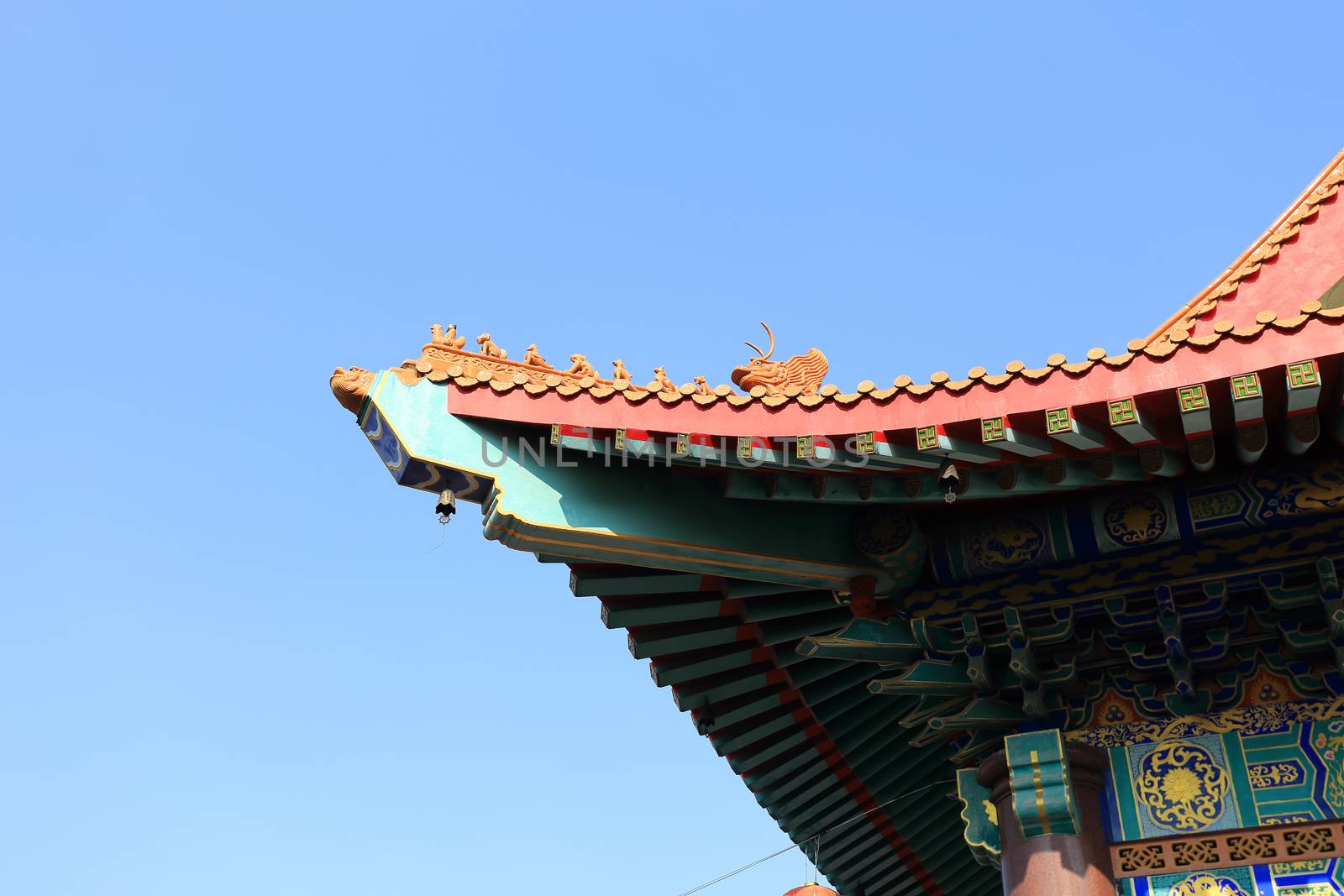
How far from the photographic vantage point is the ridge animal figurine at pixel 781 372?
652cm

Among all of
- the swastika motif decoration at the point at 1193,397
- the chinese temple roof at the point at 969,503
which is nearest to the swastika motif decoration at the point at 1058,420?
the chinese temple roof at the point at 969,503

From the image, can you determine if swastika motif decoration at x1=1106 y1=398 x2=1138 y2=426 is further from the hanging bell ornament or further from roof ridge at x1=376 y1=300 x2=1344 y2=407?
the hanging bell ornament

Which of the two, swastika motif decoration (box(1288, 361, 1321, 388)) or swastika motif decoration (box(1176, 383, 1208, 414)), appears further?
swastika motif decoration (box(1176, 383, 1208, 414))

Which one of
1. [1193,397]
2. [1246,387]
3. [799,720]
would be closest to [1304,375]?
[1246,387]

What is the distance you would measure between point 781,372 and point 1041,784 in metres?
2.09

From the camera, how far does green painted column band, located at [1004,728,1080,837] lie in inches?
233

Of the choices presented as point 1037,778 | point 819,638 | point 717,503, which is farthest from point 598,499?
point 1037,778

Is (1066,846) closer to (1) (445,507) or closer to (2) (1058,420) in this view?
(2) (1058,420)

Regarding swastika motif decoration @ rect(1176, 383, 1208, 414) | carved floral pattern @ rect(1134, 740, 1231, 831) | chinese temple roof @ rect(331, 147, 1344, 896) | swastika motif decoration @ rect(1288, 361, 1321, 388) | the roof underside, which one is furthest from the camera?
the roof underside

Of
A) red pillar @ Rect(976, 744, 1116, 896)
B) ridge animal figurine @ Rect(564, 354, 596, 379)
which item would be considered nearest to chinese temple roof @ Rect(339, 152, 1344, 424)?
ridge animal figurine @ Rect(564, 354, 596, 379)

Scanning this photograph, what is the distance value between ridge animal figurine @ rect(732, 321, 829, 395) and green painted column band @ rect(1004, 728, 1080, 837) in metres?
1.76

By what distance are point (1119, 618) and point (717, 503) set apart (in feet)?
5.68

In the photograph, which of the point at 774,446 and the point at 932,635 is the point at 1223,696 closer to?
the point at 932,635

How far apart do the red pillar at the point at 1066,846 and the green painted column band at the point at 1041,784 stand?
39 mm
